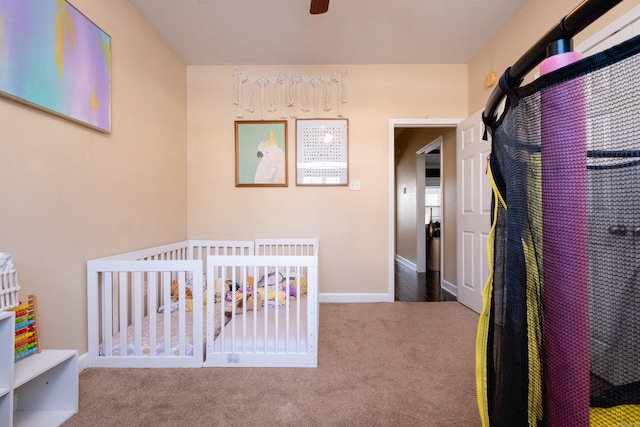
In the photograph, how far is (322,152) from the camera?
9.50 feet

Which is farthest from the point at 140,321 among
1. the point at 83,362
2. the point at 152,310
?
the point at 83,362

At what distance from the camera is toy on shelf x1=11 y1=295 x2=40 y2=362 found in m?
1.12

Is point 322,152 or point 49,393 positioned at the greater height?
point 322,152

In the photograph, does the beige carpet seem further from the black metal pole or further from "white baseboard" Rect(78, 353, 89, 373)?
the black metal pole

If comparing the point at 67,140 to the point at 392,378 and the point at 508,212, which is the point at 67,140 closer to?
the point at 508,212

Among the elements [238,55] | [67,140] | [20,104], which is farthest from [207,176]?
[20,104]

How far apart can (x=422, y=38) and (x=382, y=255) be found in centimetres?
205

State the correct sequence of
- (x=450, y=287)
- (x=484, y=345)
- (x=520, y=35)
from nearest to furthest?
(x=484, y=345), (x=520, y=35), (x=450, y=287)

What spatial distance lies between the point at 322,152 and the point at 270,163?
0.55 meters

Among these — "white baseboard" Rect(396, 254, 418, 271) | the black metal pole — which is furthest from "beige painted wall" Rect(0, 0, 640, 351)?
"white baseboard" Rect(396, 254, 418, 271)

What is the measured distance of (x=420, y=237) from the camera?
4.52 metres

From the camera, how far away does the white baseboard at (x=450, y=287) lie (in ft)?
10.6

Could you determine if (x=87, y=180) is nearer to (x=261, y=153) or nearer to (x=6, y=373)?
(x=6, y=373)

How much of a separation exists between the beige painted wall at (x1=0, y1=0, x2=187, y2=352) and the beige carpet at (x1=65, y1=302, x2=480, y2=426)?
0.49m
